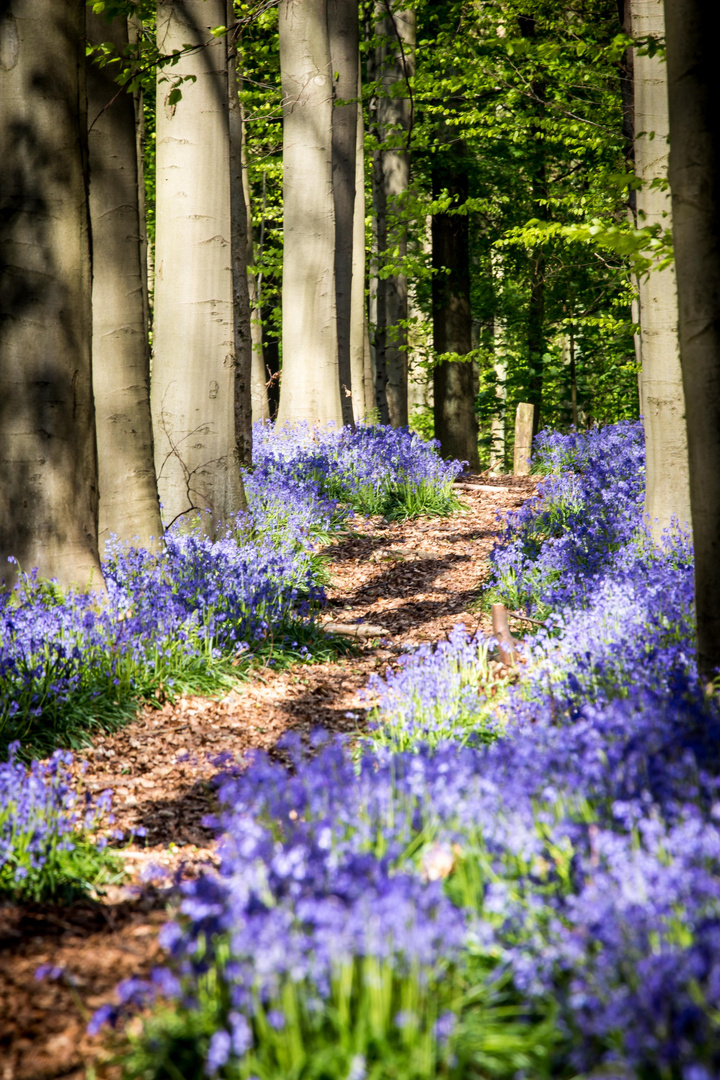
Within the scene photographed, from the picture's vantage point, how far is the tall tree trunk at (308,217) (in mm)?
10844

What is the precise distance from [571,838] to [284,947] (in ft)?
3.05

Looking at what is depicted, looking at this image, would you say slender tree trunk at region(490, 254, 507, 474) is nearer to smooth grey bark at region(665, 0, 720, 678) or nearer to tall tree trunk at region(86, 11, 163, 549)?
tall tree trunk at region(86, 11, 163, 549)

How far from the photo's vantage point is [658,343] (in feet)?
21.5

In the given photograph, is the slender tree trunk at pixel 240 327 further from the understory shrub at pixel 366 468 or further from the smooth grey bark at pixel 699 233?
the smooth grey bark at pixel 699 233

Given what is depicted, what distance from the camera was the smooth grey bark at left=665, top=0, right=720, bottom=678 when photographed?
3.37m

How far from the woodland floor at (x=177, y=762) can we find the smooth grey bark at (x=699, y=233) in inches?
88.9

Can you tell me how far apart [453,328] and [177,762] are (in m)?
12.9

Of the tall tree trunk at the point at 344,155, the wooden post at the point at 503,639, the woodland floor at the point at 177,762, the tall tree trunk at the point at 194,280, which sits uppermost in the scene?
the tall tree trunk at the point at 344,155

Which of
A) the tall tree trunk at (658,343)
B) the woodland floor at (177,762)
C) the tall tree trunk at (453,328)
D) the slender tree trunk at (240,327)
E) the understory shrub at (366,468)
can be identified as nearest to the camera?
the woodland floor at (177,762)

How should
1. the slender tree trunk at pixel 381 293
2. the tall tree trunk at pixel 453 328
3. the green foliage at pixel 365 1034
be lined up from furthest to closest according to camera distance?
the slender tree trunk at pixel 381 293 → the tall tree trunk at pixel 453 328 → the green foliage at pixel 365 1034

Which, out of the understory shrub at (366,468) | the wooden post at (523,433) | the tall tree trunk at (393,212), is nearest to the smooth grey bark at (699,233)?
the understory shrub at (366,468)

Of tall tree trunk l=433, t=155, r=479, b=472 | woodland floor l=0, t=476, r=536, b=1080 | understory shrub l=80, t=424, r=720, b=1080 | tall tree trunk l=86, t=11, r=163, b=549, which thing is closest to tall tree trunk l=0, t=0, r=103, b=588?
tall tree trunk l=86, t=11, r=163, b=549

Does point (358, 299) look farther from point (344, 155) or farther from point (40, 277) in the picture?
point (40, 277)

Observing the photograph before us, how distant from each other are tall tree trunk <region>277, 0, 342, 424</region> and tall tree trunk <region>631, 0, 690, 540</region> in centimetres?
492
